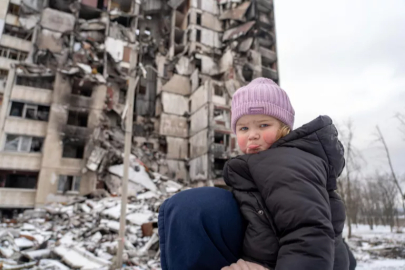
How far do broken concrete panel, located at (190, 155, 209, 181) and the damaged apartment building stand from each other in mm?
117

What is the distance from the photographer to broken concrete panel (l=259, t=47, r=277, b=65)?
3781cm

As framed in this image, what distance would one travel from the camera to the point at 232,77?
30.8m

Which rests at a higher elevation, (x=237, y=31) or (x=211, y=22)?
(x=211, y=22)

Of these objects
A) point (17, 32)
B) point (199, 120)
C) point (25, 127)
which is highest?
point (17, 32)

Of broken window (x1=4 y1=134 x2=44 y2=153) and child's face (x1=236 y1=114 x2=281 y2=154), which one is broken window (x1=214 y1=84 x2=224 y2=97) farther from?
child's face (x1=236 y1=114 x2=281 y2=154)

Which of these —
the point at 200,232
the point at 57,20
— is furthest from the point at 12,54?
the point at 200,232

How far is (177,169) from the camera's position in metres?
29.8

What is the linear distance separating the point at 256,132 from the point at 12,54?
116 feet

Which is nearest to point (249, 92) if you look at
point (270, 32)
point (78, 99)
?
point (78, 99)

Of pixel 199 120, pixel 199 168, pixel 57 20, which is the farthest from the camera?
pixel 57 20

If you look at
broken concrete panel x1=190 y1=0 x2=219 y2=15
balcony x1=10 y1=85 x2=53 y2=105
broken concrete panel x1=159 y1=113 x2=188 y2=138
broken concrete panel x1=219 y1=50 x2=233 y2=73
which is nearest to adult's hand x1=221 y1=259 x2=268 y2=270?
balcony x1=10 y1=85 x2=53 y2=105

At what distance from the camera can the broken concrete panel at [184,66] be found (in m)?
34.7

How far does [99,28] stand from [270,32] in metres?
25.8

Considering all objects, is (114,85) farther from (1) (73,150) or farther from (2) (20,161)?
(2) (20,161)
